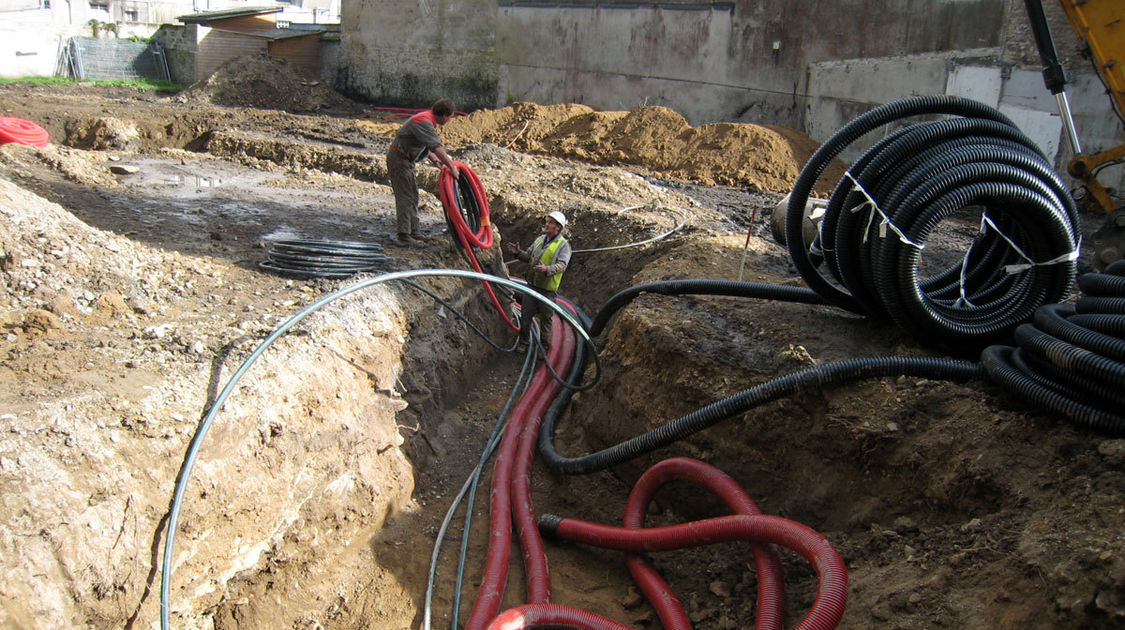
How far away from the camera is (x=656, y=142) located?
1421 centimetres

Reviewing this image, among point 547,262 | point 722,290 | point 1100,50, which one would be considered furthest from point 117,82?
point 1100,50

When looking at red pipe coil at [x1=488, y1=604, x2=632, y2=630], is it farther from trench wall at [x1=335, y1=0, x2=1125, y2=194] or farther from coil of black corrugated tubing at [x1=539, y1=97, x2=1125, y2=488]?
trench wall at [x1=335, y1=0, x2=1125, y2=194]

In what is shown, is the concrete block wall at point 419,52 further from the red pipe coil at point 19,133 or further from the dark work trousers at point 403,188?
the red pipe coil at point 19,133

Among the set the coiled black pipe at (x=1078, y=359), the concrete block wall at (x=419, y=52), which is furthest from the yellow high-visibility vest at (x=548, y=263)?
the concrete block wall at (x=419, y=52)

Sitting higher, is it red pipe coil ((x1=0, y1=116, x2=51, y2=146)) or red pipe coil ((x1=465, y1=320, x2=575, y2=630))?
red pipe coil ((x1=0, y1=116, x2=51, y2=146))

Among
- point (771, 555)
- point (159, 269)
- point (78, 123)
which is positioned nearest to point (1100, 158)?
point (771, 555)

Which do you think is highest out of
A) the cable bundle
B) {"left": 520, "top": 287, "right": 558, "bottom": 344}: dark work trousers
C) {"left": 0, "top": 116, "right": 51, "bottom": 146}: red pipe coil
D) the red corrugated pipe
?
{"left": 0, "top": 116, "right": 51, "bottom": 146}: red pipe coil

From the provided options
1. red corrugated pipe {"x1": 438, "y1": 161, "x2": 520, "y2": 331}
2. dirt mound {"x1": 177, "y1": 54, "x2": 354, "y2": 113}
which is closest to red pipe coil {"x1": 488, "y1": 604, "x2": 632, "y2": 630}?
red corrugated pipe {"x1": 438, "y1": 161, "x2": 520, "y2": 331}

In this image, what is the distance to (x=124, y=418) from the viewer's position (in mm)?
4410

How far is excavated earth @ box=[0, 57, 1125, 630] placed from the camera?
3.78 meters

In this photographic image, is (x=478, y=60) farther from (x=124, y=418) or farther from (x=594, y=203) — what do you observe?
(x=124, y=418)

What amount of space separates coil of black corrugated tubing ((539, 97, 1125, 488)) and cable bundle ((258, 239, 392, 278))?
2884 mm

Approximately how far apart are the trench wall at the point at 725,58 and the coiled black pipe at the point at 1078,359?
6.56 m

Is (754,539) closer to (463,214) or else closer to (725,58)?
(463,214)
